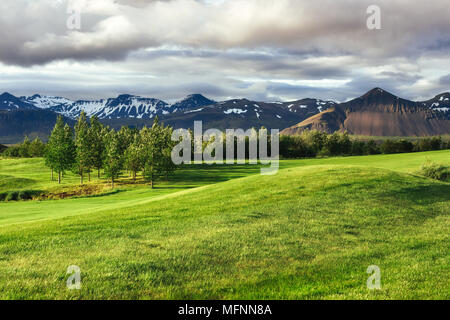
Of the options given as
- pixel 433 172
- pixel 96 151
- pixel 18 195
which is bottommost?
pixel 18 195

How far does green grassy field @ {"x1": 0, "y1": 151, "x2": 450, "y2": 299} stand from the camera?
39.7ft

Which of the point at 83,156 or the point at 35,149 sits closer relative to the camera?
the point at 83,156

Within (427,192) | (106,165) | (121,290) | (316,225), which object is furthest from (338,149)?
(121,290)

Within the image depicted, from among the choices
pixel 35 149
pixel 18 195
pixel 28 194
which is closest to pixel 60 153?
pixel 28 194

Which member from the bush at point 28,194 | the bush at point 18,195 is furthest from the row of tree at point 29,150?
the bush at point 18,195

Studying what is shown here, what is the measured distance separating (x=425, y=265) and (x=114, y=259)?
44.4 feet

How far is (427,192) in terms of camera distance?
30422mm

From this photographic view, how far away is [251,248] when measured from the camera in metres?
16.3

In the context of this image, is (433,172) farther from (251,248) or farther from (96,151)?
(96,151)

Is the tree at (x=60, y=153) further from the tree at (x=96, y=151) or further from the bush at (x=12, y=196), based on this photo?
the bush at (x=12, y=196)

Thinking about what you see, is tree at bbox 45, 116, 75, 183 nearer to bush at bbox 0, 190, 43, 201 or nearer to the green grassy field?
bush at bbox 0, 190, 43, 201

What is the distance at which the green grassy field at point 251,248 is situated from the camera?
12.1m
